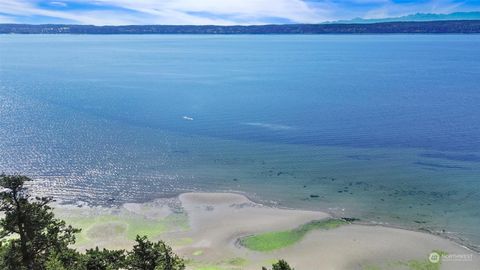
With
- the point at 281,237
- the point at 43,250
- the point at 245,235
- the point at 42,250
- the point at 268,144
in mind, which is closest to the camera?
the point at 42,250

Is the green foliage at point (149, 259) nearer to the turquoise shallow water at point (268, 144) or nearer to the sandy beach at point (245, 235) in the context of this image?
the sandy beach at point (245, 235)

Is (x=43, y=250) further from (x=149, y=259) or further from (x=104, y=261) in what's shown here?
(x=149, y=259)

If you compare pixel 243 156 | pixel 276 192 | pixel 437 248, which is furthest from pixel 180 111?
pixel 437 248

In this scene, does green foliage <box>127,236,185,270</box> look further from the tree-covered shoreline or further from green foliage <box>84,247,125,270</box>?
green foliage <box>84,247,125,270</box>

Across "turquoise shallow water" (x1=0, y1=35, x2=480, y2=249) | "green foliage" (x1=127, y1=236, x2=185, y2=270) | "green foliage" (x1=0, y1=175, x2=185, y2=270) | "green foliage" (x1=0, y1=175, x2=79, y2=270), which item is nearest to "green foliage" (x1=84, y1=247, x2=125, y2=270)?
"green foliage" (x1=0, y1=175, x2=185, y2=270)

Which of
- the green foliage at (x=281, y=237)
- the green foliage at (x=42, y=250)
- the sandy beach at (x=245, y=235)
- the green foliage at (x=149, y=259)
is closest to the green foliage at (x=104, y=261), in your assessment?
the green foliage at (x=42, y=250)

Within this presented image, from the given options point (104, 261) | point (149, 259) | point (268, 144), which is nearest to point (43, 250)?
point (104, 261)

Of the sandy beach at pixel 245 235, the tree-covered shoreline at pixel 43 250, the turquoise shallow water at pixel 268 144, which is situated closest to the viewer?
the tree-covered shoreline at pixel 43 250
